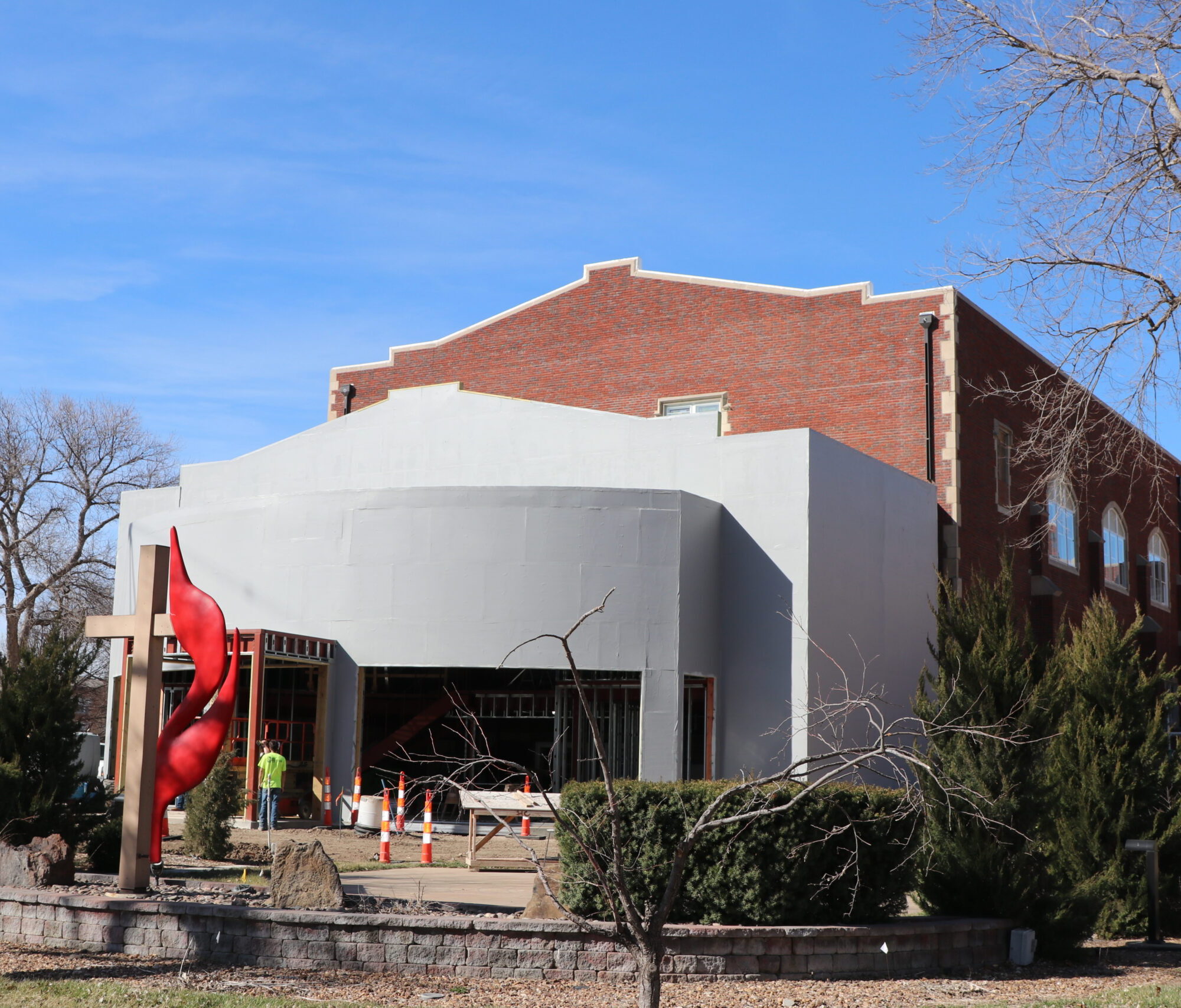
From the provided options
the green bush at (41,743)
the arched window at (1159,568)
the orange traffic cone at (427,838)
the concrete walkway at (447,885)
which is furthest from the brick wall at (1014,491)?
the green bush at (41,743)

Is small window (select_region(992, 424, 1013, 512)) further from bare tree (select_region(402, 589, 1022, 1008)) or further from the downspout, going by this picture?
bare tree (select_region(402, 589, 1022, 1008))

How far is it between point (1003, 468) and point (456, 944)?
23027mm

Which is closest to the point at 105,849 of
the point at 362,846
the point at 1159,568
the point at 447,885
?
the point at 447,885

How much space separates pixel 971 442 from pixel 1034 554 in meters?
4.36

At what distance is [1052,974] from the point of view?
38.3ft

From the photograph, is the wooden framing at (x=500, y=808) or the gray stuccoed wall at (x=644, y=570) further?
the gray stuccoed wall at (x=644, y=570)

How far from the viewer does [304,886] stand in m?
10.9

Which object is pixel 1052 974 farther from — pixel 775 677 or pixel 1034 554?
pixel 1034 554

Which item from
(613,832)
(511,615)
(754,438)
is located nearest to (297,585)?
(511,615)

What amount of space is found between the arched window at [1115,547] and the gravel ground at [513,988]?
2800 cm

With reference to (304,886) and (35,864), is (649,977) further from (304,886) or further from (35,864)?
(35,864)

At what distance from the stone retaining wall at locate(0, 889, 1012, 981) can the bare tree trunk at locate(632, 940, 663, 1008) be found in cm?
316

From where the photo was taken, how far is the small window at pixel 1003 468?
1175 inches

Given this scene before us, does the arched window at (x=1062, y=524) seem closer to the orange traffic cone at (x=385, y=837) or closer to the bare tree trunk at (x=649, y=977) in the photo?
the orange traffic cone at (x=385, y=837)
